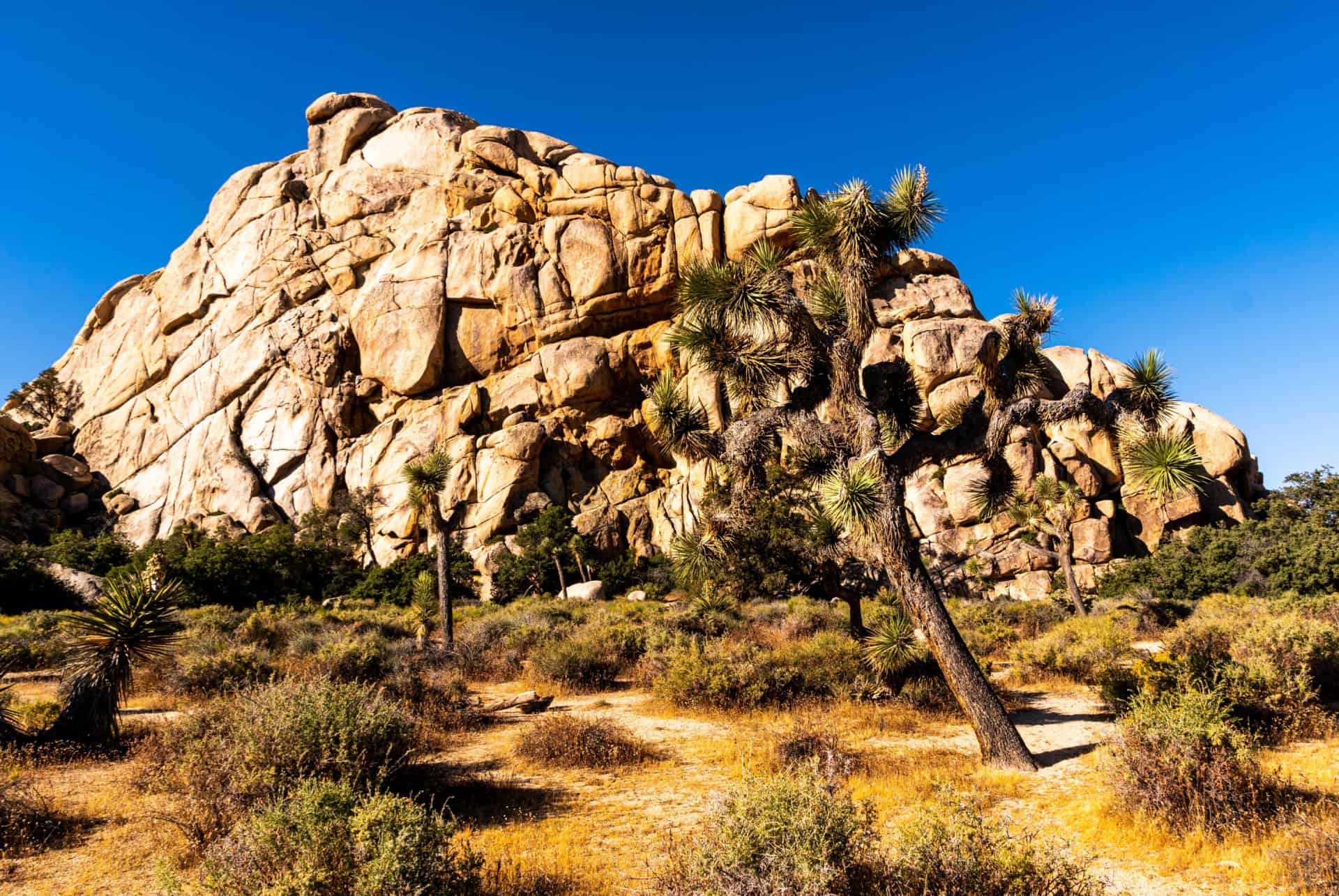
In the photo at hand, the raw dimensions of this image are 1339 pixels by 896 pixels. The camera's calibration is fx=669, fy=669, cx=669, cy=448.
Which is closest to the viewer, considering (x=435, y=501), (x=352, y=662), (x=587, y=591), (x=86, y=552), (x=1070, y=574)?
(x=352, y=662)

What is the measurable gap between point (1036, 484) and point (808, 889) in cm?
3337

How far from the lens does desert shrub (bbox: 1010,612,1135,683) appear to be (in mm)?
14117

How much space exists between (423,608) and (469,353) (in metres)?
26.2

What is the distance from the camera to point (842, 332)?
973cm

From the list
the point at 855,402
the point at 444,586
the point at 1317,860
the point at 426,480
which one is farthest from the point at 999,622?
the point at 426,480

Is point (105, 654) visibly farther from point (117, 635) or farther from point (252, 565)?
point (252, 565)

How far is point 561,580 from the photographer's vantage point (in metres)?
38.8

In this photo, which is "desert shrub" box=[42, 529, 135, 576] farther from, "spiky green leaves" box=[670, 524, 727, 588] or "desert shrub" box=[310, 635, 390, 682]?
"spiky green leaves" box=[670, 524, 727, 588]

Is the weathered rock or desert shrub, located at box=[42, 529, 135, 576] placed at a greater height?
desert shrub, located at box=[42, 529, 135, 576]

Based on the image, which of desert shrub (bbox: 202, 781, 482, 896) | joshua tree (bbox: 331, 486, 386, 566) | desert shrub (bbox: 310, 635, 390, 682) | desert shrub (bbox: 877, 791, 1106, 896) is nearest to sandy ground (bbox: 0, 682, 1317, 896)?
Answer: desert shrub (bbox: 202, 781, 482, 896)

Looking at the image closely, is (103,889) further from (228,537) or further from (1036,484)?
(228,537)

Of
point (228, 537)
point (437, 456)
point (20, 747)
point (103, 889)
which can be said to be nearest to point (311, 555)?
point (228, 537)

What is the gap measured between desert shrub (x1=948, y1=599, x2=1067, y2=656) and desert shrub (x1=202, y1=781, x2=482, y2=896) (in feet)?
49.7

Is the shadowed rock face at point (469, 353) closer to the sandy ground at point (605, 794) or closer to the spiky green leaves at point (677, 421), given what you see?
the sandy ground at point (605, 794)
